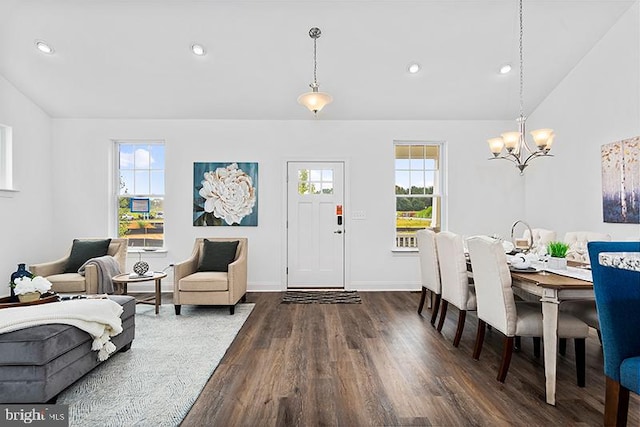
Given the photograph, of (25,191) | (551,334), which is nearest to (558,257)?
(551,334)

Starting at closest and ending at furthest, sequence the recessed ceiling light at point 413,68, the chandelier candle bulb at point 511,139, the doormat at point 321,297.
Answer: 1. the chandelier candle bulb at point 511,139
2. the recessed ceiling light at point 413,68
3. the doormat at point 321,297

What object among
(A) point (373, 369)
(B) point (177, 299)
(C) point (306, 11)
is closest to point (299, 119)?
(C) point (306, 11)

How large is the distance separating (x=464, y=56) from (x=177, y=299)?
4423 millimetres

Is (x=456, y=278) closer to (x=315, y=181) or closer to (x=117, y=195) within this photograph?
(x=315, y=181)

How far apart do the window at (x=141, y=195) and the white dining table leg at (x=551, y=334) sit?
4.97m

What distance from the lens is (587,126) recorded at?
4293 mm

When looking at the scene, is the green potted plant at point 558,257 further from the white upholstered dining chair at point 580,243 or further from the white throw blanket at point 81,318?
the white throw blanket at point 81,318

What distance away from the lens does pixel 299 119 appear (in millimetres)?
5398

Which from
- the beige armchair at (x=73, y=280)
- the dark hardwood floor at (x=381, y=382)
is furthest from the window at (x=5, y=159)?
the dark hardwood floor at (x=381, y=382)

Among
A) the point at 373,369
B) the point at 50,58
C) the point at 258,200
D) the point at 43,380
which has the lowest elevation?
the point at 373,369

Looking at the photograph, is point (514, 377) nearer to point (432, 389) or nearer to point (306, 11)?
point (432, 389)

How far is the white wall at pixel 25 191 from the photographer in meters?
4.59

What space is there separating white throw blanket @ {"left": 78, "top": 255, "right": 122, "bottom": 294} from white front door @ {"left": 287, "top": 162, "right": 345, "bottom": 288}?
2.31 m

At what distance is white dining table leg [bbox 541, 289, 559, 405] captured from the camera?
7.19ft
